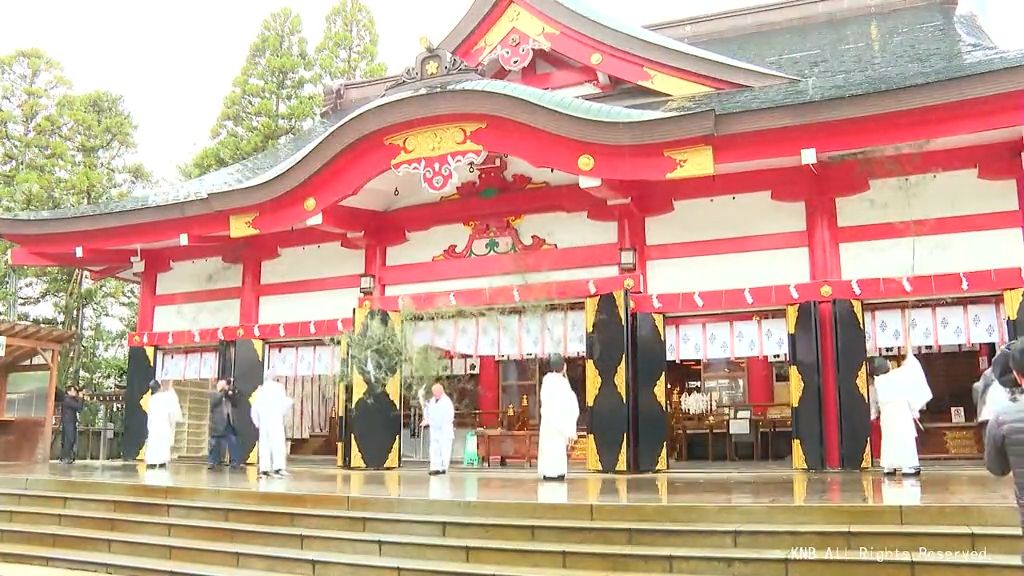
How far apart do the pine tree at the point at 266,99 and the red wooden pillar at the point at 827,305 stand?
56.2 feet

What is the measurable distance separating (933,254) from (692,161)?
3238mm

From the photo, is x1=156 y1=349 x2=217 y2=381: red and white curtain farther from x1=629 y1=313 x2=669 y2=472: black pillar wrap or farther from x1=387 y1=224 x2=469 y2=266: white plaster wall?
x1=629 y1=313 x2=669 y2=472: black pillar wrap

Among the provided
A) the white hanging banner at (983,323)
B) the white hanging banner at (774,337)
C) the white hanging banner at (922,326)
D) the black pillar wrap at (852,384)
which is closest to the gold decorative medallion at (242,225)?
the white hanging banner at (774,337)

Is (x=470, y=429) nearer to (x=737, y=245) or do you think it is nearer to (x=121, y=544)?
(x=737, y=245)

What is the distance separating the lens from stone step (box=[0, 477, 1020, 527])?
607cm

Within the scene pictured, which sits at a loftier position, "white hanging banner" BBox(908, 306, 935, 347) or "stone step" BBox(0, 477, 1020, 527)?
"white hanging banner" BBox(908, 306, 935, 347)

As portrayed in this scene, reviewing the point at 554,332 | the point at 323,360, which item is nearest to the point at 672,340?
the point at 554,332

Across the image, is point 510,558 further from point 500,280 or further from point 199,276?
point 199,276

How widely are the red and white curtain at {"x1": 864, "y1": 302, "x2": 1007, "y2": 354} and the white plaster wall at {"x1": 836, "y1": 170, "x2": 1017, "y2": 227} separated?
3.88 feet

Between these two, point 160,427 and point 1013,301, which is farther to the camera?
point 160,427

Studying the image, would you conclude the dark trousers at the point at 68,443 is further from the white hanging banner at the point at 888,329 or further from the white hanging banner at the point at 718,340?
the white hanging banner at the point at 888,329

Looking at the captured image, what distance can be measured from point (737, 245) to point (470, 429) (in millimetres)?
6972

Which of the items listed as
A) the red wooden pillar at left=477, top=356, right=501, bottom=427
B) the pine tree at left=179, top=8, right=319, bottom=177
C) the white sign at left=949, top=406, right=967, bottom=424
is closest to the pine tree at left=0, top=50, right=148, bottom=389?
the pine tree at left=179, top=8, right=319, bottom=177

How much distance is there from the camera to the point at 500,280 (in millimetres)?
12203
